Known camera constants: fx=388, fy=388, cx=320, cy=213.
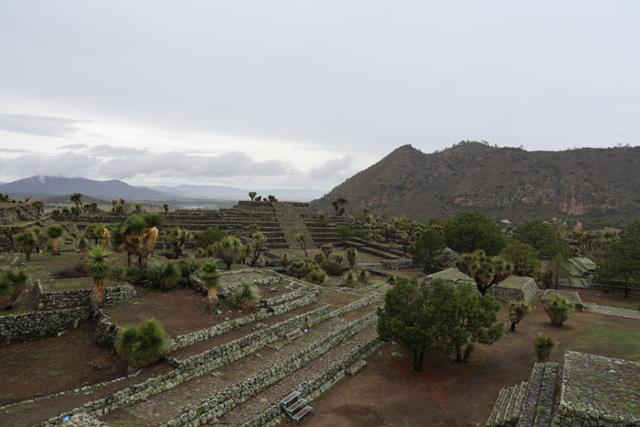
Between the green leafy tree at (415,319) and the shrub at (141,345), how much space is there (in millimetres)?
8583

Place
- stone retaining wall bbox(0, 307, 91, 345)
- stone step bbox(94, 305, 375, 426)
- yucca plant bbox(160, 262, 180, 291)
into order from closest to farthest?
stone step bbox(94, 305, 375, 426) → stone retaining wall bbox(0, 307, 91, 345) → yucca plant bbox(160, 262, 180, 291)

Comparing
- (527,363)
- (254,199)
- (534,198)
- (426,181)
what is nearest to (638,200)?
A: (534,198)

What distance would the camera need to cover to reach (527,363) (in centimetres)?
1683

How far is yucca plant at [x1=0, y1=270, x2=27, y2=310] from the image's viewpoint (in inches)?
580

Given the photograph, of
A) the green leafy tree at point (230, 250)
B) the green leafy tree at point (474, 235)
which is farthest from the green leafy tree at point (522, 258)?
the green leafy tree at point (230, 250)

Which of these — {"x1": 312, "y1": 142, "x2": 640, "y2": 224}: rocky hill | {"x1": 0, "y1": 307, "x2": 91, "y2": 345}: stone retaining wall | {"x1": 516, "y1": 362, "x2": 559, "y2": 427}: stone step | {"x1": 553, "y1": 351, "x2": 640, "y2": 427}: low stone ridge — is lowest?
{"x1": 516, "y1": 362, "x2": 559, "y2": 427}: stone step

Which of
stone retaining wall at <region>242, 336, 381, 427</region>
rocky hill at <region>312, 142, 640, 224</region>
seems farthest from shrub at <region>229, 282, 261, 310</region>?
rocky hill at <region>312, 142, 640, 224</region>

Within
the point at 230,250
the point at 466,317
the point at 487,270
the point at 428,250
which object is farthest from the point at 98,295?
the point at 428,250

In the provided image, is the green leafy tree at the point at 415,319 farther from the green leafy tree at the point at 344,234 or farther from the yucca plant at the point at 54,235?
the green leafy tree at the point at 344,234

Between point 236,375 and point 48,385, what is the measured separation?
5834 mm

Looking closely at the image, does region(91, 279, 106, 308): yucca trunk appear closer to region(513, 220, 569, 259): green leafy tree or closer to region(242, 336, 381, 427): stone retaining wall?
region(242, 336, 381, 427): stone retaining wall

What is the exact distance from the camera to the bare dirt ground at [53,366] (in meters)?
12.1

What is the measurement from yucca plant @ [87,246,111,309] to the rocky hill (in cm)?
8594

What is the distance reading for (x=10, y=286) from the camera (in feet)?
48.6
